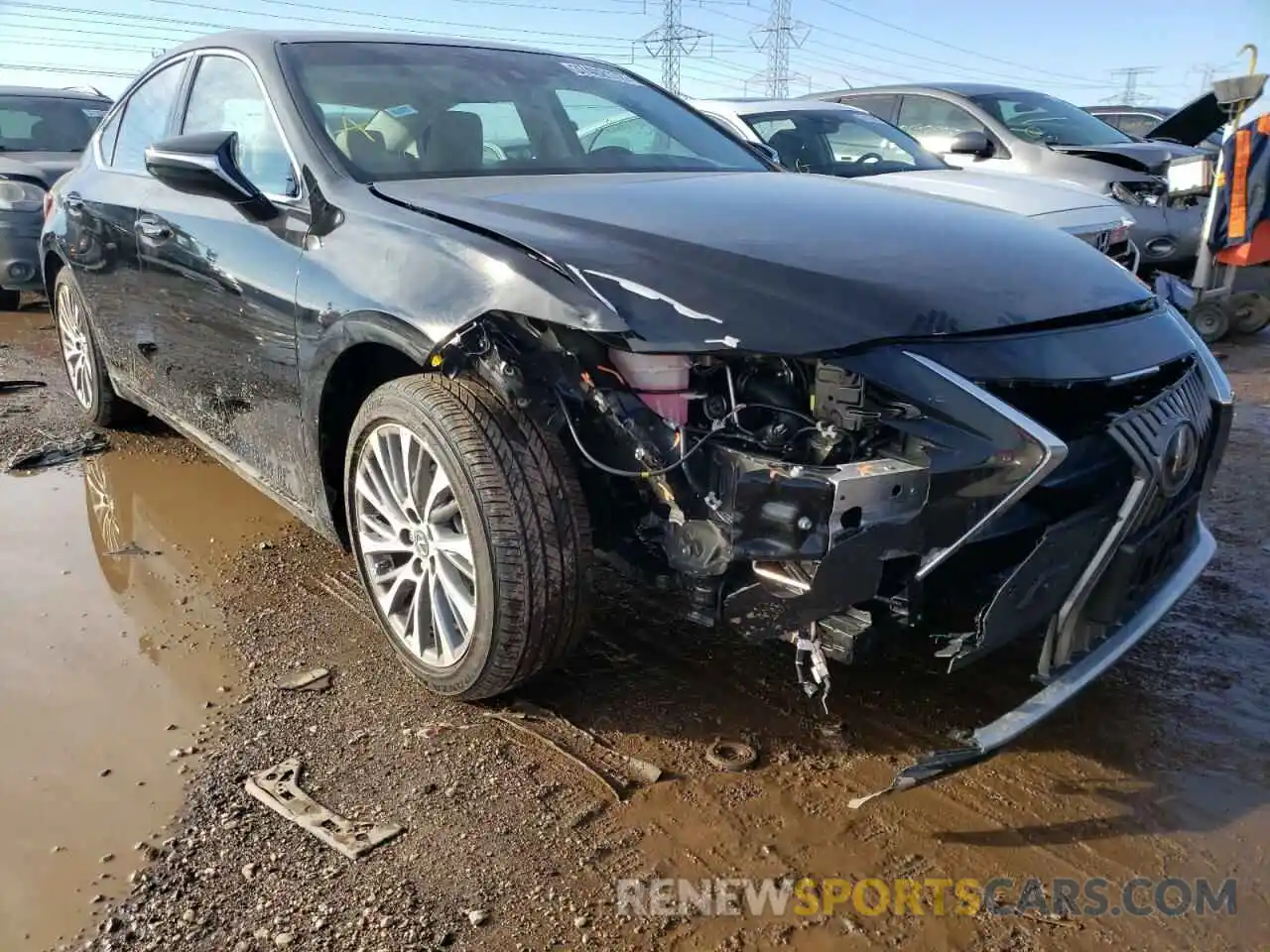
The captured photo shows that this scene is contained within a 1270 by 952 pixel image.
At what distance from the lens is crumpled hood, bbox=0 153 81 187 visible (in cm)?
759

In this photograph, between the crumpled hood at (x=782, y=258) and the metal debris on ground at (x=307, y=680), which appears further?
the metal debris on ground at (x=307, y=680)

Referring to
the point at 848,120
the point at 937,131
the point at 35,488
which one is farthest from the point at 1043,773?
the point at 937,131

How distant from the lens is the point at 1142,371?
235cm

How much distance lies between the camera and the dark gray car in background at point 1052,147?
7.24m

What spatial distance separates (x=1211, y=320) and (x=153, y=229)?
696 centimetres

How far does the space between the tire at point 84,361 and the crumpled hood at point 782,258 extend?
2691 mm

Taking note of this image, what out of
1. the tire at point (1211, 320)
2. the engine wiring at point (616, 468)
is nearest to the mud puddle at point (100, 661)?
the engine wiring at point (616, 468)

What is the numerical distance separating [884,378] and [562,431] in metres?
0.78

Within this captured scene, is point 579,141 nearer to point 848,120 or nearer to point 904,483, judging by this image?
point 904,483

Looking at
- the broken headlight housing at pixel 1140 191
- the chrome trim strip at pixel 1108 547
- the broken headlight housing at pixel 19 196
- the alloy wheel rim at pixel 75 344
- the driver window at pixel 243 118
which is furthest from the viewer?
the broken headlight housing at pixel 19 196

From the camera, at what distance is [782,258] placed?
2283mm

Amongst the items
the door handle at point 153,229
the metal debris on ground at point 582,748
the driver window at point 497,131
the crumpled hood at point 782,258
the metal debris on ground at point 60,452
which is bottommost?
the metal debris on ground at point 60,452

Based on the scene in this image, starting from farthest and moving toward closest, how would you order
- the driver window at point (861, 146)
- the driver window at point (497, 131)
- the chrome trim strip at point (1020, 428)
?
the driver window at point (861, 146) < the driver window at point (497, 131) < the chrome trim strip at point (1020, 428)

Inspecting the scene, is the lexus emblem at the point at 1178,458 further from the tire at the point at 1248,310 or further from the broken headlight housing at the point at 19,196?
the broken headlight housing at the point at 19,196
